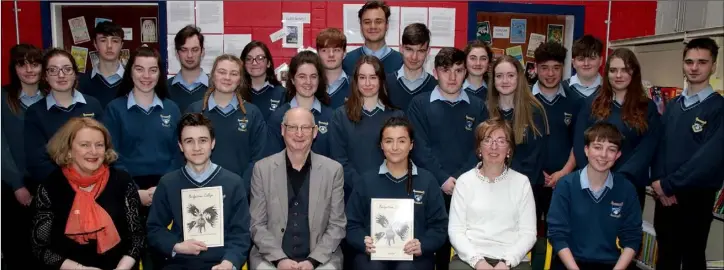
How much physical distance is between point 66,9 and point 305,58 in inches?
144

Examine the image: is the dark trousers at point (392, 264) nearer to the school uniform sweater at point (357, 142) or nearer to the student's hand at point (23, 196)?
the school uniform sweater at point (357, 142)

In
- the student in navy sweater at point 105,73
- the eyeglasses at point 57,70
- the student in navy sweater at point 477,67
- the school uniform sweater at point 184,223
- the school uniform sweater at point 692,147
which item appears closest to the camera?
the school uniform sweater at point 184,223

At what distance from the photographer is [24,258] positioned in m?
3.96

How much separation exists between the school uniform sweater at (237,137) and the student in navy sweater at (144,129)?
248 millimetres

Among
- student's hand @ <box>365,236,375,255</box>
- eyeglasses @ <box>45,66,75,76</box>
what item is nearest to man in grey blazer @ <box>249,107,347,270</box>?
student's hand @ <box>365,236,375,255</box>

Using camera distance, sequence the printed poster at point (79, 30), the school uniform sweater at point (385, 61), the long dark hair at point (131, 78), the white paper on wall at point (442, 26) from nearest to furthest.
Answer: the long dark hair at point (131, 78) → the school uniform sweater at point (385, 61) → the white paper on wall at point (442, 26) → the printed poster at point (79, 30)

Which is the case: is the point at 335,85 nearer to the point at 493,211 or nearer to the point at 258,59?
the point at 258,59

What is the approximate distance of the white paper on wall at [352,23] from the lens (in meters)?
5.96

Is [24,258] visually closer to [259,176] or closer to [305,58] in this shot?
[259,176]

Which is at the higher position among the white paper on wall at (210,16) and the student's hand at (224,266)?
the white paper on wall at (210,16)

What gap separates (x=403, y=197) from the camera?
341cm

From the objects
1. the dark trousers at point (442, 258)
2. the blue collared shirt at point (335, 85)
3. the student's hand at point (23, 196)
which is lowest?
the dark trousers at point (442, 258)

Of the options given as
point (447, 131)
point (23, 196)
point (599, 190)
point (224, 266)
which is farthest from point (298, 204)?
point (23, 196)

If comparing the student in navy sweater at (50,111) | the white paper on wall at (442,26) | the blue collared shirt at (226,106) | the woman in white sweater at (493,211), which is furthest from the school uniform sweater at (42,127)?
the white paper on wall at (442,26)
